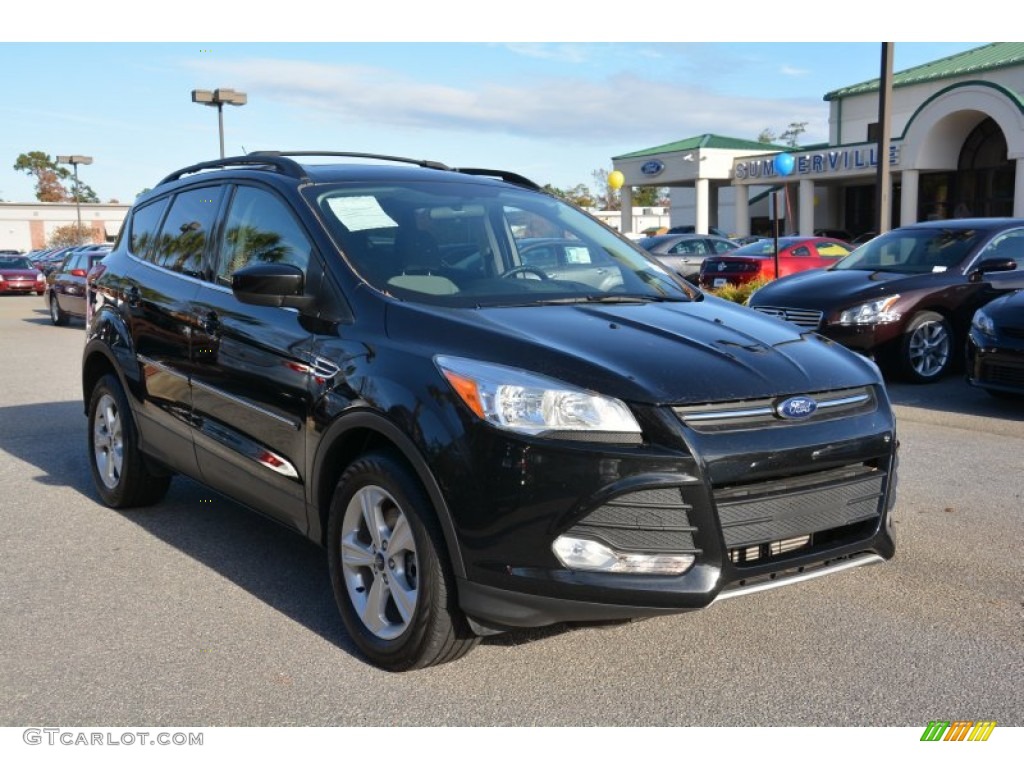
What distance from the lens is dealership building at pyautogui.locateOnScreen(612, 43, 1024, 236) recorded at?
1399 inches

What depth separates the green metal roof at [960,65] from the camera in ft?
130

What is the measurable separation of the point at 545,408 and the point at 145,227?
3624 mm

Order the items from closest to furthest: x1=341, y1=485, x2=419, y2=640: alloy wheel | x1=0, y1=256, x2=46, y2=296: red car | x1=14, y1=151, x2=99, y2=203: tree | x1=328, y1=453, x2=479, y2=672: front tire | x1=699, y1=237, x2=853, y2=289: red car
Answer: x1=328, y1=453, x2=479, y2=672: front tire → x1=341, y1=485, x2=419, y2=640: alloy wheel → x1=699, y1=237, x2=853, y2=289: red car → x1=0, y1=256, x2=46, y2=296: red car → x1=14, y1=151, x2=99, y2=203: tree

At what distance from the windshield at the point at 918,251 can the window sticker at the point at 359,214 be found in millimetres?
7807

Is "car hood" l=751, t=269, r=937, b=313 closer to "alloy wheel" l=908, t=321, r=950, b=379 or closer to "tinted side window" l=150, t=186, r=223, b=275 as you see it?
"alloy wheel" l=908, t=321, r=950, b=379

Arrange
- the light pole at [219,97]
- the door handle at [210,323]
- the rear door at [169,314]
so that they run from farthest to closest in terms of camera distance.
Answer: the light pole at [219,97] < the rear door at [169,314] < the door handle at [210,323]

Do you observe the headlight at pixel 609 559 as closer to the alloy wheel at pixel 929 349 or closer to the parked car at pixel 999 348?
the parked car at pixel 999 348

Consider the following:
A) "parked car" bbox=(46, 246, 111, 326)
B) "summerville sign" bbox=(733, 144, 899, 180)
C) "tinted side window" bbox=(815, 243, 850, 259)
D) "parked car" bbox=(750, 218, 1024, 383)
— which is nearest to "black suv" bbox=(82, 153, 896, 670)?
"parked car" bbox=(750, 218, 1024, 383)

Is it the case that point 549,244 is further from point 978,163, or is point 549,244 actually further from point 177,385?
point 978,163

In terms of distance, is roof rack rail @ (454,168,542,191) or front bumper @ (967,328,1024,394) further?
front bumper @ (967,328,1024,394)

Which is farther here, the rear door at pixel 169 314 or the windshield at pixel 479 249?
the rear door at pixel 169 314

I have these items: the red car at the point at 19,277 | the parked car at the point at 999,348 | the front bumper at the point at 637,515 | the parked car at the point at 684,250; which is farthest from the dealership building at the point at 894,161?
the red car at the point at 19,277

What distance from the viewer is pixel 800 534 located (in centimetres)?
350

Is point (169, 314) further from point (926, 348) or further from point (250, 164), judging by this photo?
point (926, 348)
